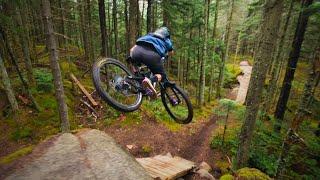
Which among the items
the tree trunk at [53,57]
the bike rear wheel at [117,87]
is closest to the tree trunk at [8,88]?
the tree trunk at [53,57]

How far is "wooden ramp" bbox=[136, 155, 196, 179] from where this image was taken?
852cm

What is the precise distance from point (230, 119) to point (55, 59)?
1349cm

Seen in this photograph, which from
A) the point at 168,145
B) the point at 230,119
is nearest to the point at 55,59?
the point at 168,145

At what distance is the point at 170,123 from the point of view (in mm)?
15695

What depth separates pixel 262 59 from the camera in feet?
25.9

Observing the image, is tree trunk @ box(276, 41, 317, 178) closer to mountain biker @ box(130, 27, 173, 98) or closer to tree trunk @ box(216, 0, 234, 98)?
mountain biker @ box(130, 27, 173, 98)

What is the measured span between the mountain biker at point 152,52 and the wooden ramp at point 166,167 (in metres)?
3.41

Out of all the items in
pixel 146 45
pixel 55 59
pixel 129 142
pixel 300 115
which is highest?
pixel 146 45

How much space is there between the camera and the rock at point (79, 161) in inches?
164

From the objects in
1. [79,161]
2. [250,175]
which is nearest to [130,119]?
[250,175]

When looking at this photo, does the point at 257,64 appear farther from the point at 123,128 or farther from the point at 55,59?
the point at 123,128

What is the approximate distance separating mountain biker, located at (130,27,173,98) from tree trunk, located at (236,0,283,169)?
3.30 m

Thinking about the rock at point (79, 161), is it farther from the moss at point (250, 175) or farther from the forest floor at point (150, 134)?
the forest floor at point (150, 134)

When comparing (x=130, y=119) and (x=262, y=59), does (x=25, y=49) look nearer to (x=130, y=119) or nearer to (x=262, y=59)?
(x=130, y=119)
